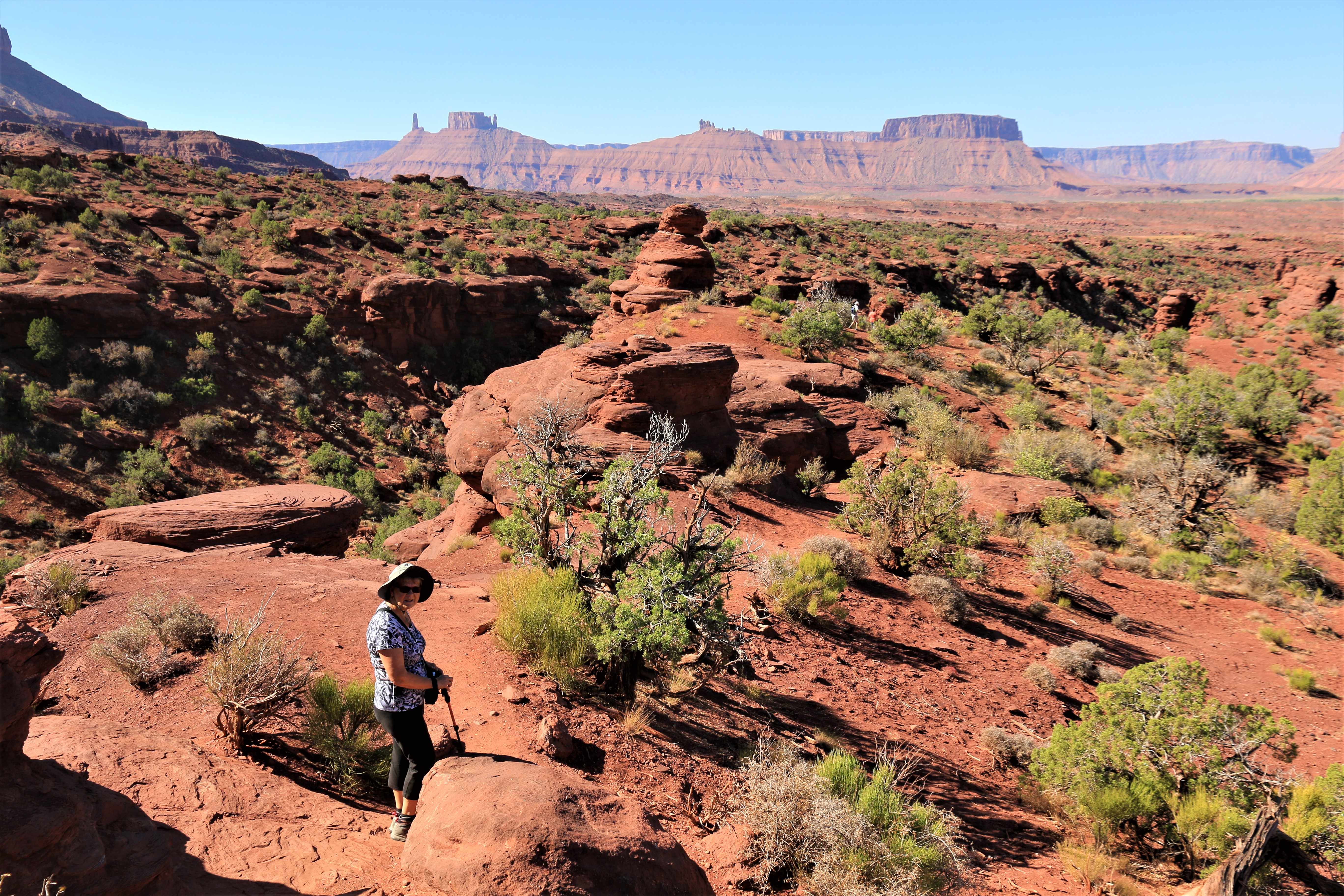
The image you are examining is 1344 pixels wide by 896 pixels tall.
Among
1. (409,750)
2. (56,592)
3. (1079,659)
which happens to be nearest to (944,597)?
(1079,659)

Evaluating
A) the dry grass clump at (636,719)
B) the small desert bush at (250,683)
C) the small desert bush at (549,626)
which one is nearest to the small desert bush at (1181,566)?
the dry grass clump at (636,719)

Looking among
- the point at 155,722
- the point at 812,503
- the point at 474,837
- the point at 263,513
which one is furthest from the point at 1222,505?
the point at 263,513

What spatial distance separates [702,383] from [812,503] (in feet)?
11.0

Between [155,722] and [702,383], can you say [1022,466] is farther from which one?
[155,722]

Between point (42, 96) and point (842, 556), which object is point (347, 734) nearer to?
point (842, 556)

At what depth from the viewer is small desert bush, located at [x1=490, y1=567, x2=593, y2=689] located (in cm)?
563

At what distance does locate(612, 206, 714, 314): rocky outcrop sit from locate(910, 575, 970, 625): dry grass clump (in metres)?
13.7

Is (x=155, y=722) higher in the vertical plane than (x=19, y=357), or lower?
lower

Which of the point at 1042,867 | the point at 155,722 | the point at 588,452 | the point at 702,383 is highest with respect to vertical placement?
the point at 702,383

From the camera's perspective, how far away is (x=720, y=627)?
5504 millimetres

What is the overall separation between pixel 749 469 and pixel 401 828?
8926 mm

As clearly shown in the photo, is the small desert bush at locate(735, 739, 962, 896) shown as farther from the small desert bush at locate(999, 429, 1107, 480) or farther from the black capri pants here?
the small desert bush at locate(999, 429, 1107, 480)

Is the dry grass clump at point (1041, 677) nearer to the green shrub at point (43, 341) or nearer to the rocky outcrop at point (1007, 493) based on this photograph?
the rocky outcrop at point (1007, 493)

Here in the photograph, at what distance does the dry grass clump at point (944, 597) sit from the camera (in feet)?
28.2
